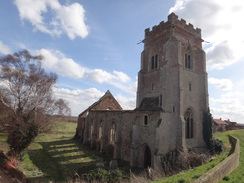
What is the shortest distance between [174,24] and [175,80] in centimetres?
653

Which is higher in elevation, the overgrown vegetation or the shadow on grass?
the overgrown vegetation

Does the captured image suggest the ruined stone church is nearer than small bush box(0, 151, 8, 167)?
No

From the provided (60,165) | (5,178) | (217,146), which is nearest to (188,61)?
(217,146)

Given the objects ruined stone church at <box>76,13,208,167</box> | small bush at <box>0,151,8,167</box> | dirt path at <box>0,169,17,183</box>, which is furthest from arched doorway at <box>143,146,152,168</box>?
small bush at <box>0,151,8,167</box>

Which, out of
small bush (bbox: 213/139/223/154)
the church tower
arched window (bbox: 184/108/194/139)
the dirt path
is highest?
the church tower

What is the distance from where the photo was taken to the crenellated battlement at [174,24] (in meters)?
18.5

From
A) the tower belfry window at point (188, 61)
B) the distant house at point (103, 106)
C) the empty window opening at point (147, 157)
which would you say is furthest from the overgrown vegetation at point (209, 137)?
the distant house at point (103, 106)

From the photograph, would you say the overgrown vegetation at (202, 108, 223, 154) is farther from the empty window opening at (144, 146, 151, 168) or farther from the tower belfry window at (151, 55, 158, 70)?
the tower belfry window at (151, 55, 158, 70)

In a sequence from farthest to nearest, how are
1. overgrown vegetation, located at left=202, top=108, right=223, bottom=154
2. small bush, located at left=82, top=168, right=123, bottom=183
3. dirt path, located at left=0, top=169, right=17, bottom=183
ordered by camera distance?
overgrown vegetation, located at left=202, top=108, right=223, bottom=154 → dirt path, located at left=0, top=169, right=17, bottom=183 → small bush, located at left=82, top=168, right=123, bottom=183

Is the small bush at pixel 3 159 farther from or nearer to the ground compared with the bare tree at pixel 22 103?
nearer to the ground

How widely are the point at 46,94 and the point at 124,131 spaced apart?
32.8 ft

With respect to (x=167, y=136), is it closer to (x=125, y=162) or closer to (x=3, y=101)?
(x=125, y=162)

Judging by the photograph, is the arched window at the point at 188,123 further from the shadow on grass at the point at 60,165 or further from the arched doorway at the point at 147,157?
the shadow on grass at the point at 60,165

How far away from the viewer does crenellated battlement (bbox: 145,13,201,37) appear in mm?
18505
